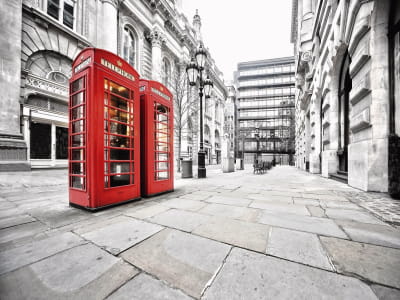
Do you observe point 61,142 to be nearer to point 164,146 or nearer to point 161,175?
point 161,175

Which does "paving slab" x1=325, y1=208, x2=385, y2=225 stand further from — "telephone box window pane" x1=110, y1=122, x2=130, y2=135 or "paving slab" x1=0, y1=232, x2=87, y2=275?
"telephone box window pane" x1=110, y1=122, x2=130, y2=135

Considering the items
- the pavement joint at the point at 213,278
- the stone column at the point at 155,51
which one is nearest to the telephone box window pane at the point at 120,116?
the pavement joint at the point at 213,278

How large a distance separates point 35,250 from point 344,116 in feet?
33.7

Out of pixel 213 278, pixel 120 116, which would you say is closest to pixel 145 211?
pixel 213 278

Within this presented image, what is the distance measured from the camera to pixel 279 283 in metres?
1.26

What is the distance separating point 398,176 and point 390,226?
7.09ft

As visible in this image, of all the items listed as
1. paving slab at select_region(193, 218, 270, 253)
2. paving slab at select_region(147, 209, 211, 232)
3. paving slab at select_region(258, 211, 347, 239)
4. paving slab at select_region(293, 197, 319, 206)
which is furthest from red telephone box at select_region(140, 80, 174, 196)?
paving slab at select_region(293, 197, 319, 206)

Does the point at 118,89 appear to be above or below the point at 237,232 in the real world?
above

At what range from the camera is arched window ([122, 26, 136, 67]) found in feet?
46.2

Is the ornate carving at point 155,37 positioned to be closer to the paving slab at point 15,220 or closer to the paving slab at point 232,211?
the paving slab at point 15,220

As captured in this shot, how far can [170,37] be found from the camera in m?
18.6

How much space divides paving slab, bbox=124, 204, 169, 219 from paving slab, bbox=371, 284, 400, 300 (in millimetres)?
2704

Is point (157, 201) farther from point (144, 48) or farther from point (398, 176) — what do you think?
point (144, 48)

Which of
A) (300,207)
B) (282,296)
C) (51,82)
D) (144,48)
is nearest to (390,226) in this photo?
(300,207)
